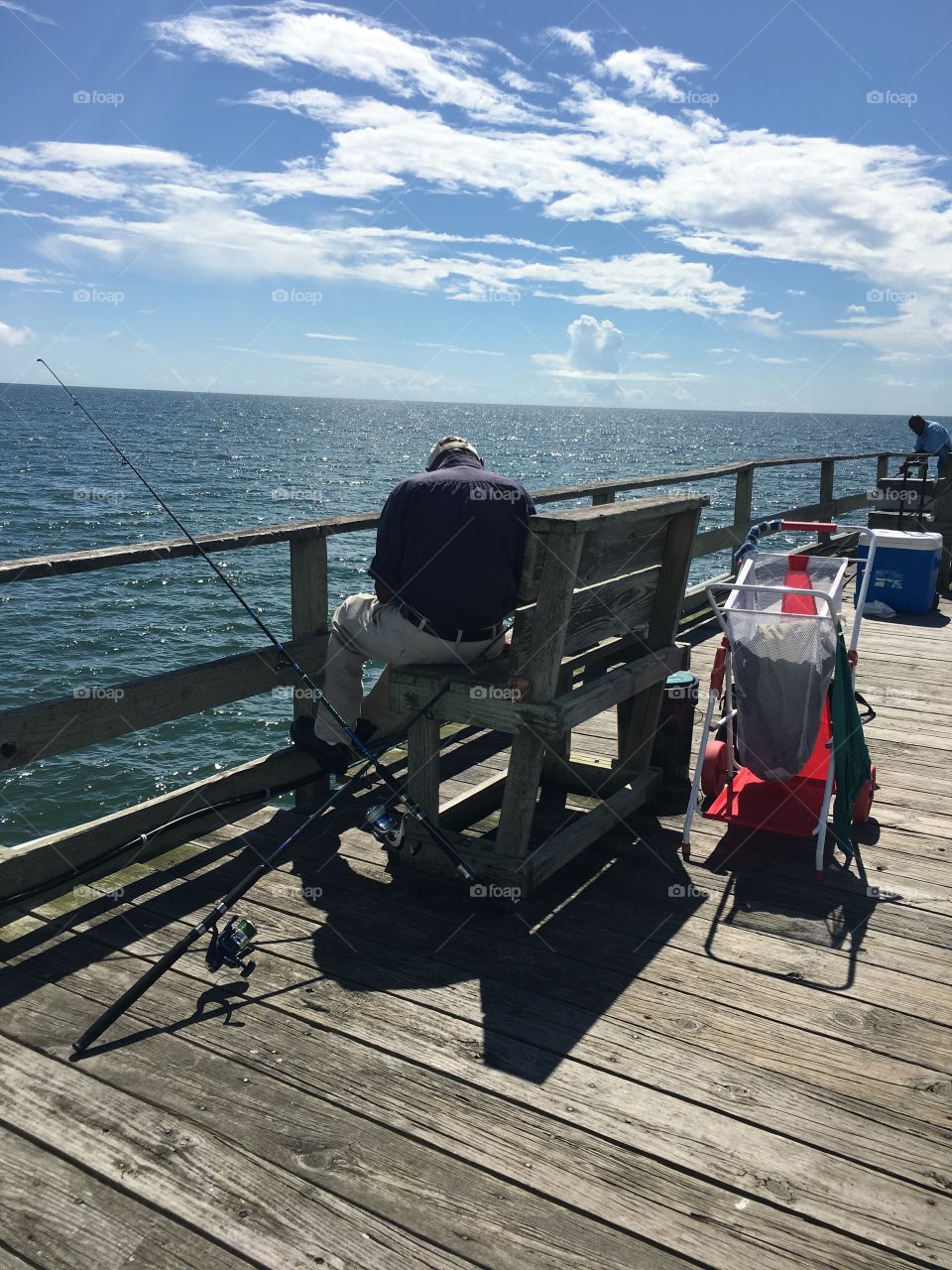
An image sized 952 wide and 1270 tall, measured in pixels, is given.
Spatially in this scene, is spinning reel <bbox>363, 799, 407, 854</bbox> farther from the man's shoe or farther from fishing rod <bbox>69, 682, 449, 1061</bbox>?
the man's shoe

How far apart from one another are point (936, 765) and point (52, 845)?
4495 millimetres

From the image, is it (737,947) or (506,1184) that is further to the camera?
(737,947)

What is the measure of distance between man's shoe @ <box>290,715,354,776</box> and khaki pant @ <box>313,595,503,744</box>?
0.03m

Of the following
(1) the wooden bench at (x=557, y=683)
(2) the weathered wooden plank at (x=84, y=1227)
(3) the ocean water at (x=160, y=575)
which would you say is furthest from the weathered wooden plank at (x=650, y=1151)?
(3) the ocean water at (x=160, y=575)

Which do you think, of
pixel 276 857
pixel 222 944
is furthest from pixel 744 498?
pixel 222 944

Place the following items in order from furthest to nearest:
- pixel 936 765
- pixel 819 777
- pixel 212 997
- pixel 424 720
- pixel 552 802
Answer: pixel 936 765 → pixel 552 802 → pixel 819 777 → pixel 424 720 → pixel 212 997

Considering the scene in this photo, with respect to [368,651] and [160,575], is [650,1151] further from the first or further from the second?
[160,575]

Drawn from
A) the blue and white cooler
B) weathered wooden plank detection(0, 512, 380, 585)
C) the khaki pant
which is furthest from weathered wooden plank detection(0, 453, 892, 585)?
the blue and white cooler

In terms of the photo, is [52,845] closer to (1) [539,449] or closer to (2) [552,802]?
(2) [552,802]

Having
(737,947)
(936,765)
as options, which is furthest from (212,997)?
(936,765)

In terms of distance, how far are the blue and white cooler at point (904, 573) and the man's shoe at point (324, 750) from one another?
6908 millimetres

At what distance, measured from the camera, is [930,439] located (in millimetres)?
12578

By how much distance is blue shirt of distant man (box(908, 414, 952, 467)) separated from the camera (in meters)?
12.4

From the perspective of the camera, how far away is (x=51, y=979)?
3387 mm
